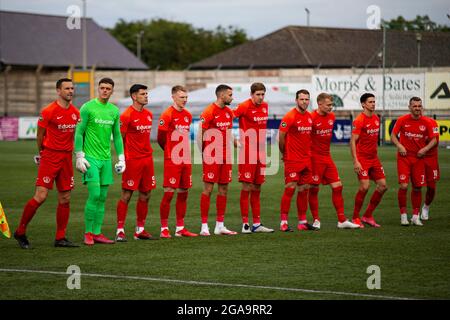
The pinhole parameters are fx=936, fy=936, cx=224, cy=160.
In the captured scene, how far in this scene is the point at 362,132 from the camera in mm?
16312

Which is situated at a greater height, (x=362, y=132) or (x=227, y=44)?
(x=227, y=44)

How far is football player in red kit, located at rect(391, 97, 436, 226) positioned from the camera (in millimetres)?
16609

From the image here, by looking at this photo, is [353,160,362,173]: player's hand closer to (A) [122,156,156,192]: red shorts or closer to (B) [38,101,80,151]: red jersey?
(A) [122,156,156,192]: red shorts

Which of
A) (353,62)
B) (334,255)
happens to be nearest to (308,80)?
(353,62)

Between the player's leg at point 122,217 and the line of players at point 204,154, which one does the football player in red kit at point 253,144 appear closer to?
the line of players at point 204,154

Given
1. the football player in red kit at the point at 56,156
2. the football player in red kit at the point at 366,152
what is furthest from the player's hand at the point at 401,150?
the football player in red kit at the point at 56,156

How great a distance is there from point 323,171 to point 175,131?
9.21 feet

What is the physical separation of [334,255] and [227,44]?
4473 inches

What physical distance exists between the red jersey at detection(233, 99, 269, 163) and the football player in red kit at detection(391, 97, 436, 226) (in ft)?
8.54

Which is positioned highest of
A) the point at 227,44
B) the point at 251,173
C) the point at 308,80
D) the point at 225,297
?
the point at 227,44

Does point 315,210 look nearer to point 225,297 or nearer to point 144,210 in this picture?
point 144,210

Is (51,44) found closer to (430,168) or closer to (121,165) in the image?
(430,168)

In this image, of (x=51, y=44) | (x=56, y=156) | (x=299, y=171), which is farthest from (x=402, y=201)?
(x=51, y=44)

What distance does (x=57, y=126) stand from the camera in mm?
13344
